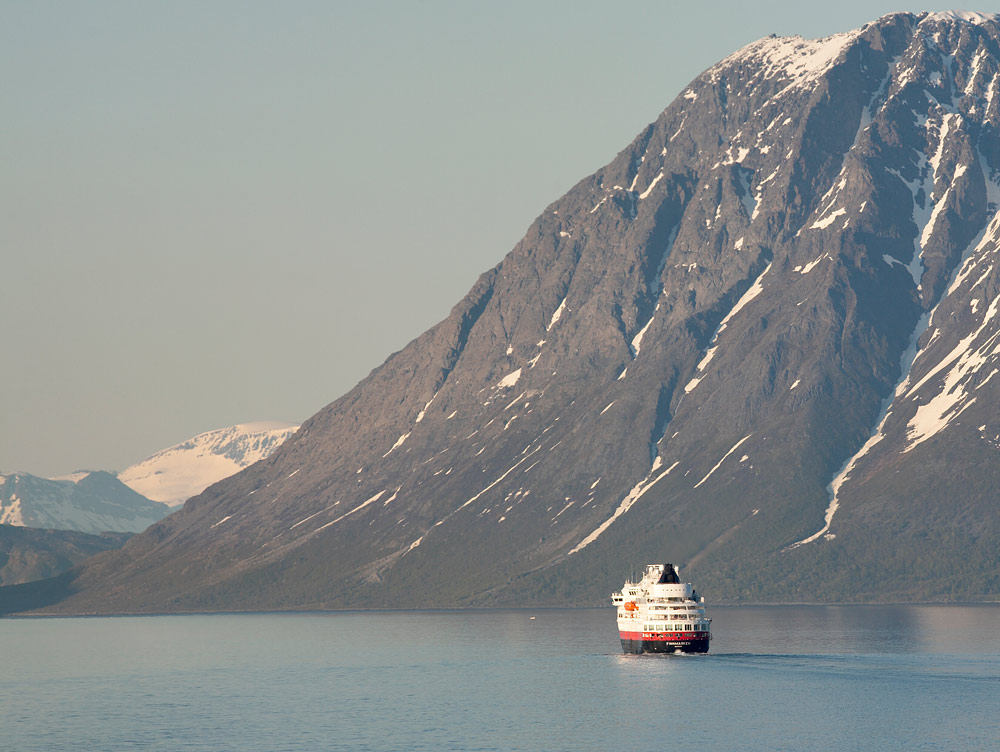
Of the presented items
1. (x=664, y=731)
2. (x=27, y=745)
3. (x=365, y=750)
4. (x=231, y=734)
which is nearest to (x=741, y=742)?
(x=664, y=731)

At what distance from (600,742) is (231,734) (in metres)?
45.9

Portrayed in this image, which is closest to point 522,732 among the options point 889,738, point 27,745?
point 889,738

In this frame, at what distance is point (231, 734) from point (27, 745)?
24085 millimetres

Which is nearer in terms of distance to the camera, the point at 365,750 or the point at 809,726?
the point at 365,750

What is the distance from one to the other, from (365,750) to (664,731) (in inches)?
1448

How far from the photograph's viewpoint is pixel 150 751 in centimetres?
18650

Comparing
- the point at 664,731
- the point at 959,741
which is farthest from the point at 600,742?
the point at 959,741

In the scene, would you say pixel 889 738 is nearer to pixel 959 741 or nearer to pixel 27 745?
pixel 959 741

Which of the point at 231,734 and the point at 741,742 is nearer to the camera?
the point at 741,742

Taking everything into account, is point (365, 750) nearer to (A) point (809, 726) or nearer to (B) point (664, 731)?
(B) point (664, 731)

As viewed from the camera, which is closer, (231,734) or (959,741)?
(959,741)

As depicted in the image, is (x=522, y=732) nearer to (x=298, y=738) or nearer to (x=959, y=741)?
(x=298, y=738)

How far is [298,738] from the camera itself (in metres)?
194

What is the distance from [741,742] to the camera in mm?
183375
